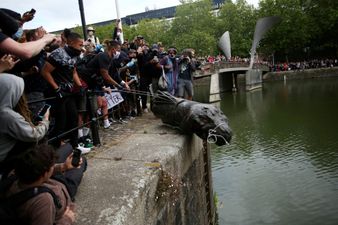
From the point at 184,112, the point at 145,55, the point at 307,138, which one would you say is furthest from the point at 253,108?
the point at 184,112

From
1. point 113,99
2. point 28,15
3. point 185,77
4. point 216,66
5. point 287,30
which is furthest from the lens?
point 287,30

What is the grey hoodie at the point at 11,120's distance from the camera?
2658mm

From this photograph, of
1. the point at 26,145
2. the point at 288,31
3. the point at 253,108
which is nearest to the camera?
the point at 26,145

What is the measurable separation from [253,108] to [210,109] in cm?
1996

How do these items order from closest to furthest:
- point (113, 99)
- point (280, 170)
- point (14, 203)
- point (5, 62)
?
1. point (14, 203)
2. point (5, 62)
3. point (113, 99)
4. point (280, 170)

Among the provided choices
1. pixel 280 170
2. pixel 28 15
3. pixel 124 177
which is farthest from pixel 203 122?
pixel 280 170

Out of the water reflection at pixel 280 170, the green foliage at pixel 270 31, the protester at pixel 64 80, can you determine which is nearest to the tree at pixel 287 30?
the green foliage at pixel 270 31

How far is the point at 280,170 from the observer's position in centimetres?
1177

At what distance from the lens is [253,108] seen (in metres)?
25.3

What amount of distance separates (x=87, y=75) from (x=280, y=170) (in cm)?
754

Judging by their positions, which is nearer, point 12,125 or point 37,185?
point 37,185

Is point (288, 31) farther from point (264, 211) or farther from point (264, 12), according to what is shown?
point (264, 211)

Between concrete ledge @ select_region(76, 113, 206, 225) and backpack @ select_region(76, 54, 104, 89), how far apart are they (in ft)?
3.06

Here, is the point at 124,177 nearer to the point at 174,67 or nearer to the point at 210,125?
the point at 210,125
